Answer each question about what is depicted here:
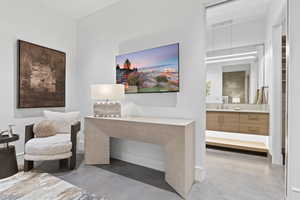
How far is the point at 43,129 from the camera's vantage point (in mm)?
2396

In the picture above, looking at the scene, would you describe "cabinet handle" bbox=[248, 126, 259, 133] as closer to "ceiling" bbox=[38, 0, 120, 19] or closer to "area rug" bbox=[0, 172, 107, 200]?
"area rug" bbox=[0, 172, 107, 200]

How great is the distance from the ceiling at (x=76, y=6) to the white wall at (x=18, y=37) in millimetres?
131

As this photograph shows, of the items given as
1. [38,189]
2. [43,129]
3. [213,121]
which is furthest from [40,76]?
[213,121]

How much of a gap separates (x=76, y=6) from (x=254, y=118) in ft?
13.7

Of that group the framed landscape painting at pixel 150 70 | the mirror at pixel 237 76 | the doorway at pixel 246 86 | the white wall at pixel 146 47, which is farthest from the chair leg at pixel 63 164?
the mirror at pixel 237 76

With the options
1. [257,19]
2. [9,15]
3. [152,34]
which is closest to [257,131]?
[257,19]

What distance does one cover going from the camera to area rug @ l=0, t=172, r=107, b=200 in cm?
164

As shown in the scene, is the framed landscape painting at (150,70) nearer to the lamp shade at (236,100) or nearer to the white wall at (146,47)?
the white wall at (146,47)

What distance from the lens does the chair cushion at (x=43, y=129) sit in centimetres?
236

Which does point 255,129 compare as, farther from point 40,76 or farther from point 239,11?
point 40,76

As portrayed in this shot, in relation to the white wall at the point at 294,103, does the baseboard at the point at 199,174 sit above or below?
below

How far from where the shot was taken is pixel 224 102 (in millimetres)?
3832

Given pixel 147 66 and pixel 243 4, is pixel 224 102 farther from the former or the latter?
pixel 147 66

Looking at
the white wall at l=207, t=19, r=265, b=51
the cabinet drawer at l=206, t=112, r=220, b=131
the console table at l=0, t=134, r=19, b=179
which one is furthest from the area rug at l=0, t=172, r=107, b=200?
the white wall at l=207, t=19, r=265, b=51
